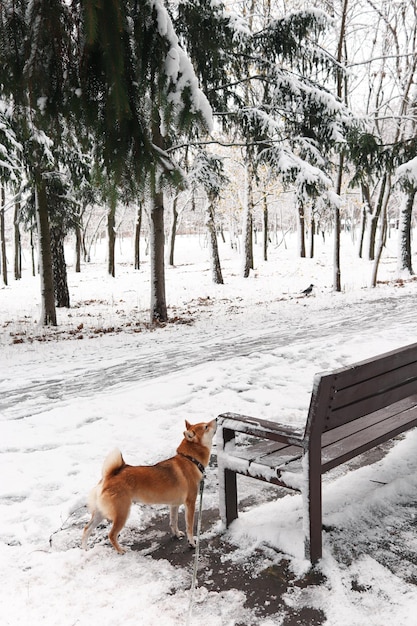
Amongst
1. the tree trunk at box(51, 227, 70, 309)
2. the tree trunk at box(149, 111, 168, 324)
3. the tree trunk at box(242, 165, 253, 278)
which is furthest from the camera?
the tree trunk at box(242, 165, 253, 278)

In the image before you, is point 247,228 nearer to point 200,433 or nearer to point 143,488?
point 200,433

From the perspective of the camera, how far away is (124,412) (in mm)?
5645

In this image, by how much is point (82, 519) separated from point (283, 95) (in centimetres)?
1162

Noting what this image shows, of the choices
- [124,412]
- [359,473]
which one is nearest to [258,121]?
[124,412]

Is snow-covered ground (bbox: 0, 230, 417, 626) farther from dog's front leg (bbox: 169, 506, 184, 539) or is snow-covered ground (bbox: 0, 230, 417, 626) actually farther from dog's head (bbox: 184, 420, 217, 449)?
dog's head (bbox: 184, 420, 217, 449)

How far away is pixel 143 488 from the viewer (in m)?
2.91

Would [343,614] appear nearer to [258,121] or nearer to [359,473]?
[359,473]

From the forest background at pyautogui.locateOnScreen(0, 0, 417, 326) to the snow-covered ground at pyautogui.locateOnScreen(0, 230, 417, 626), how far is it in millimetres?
2314

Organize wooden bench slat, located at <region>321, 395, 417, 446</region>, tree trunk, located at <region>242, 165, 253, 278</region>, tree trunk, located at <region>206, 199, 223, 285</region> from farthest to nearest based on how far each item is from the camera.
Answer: tree trunk, located at <region>242, 165, 253, 278</region>, tree trunk, located at <region>206, 199, 223, 285</region>, wooden bench slat, located at <region>321, 395, 417, 446</region>

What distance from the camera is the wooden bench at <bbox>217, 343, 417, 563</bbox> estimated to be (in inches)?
109

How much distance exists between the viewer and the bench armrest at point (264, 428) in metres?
2.91

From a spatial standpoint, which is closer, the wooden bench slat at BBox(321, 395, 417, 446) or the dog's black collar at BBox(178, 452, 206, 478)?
the dog's black collar at BBox(178, 452, 206, 478)

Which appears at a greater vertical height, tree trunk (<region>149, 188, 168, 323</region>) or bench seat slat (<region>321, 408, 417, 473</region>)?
tree trunk (<region>149, 188, 168, 323</region>)

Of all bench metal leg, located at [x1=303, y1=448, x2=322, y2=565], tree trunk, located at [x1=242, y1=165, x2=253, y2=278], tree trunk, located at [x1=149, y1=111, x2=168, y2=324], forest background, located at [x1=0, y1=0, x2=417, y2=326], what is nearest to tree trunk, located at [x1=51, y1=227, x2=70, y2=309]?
forest background, located at [x1=0, y1=0, x2=417, y2=326]
